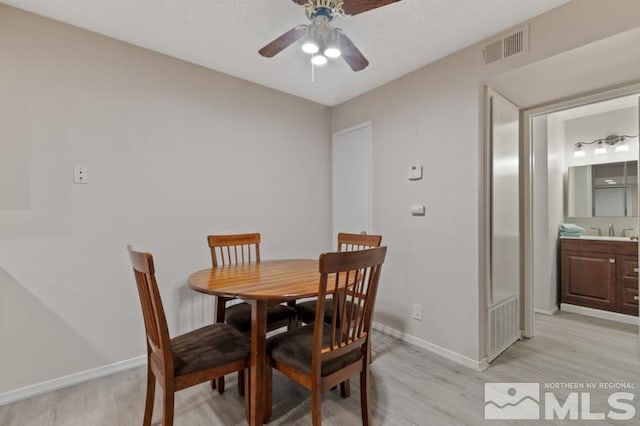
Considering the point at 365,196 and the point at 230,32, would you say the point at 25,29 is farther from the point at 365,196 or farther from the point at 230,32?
the point at 365,196

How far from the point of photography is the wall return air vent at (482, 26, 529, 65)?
1979 millimetres

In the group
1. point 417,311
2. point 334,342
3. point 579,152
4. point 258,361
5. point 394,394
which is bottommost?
point 394,394

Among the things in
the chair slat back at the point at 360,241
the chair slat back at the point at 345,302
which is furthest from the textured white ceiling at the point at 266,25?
the chair slat back at the point at 345,302

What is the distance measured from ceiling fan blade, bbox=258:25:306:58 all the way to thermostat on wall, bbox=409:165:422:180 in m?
1.47

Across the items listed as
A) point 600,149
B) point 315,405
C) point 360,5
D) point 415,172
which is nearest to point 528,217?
point 415,172

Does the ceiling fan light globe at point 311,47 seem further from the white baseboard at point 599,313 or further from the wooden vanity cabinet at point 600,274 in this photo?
the white baseboard at point 599,313

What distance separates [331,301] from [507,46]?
2.13 meters

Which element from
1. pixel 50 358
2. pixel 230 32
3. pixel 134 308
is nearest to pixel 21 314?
pixel 50 358

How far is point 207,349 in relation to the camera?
1508mm

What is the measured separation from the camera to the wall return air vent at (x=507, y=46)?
198 cm

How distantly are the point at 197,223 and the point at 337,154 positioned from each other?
1736mm

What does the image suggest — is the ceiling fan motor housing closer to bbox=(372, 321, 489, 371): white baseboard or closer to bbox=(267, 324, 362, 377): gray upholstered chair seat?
bbox=(267, 324, 362, 377): gray upholstered chair seat

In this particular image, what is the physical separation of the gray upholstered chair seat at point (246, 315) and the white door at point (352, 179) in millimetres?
1332

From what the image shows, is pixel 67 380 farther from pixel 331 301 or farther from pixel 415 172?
pixel 415 172
